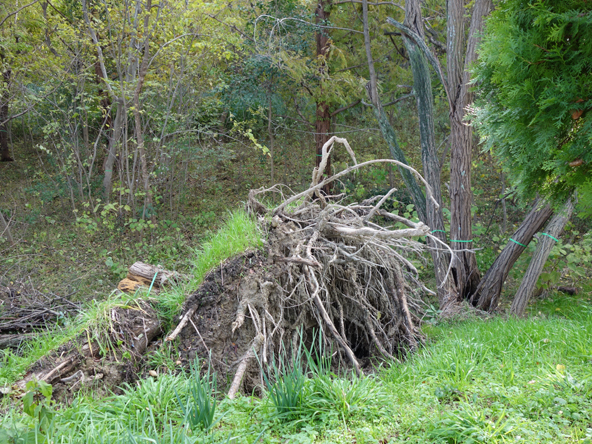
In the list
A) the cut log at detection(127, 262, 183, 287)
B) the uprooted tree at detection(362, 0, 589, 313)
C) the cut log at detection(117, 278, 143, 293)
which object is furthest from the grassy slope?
the uprooted tree at detection(362, 0, 589, 313)

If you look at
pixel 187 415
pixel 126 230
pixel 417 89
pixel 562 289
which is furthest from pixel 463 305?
pixel 126 230

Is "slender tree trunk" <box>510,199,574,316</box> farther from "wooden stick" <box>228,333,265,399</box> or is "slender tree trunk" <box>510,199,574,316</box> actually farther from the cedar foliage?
"wooden stick" <box>228,333,265,399</box>

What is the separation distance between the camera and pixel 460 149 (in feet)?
21.1

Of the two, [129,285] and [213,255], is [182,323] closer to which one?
[213,255]

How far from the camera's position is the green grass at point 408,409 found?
2293 mm

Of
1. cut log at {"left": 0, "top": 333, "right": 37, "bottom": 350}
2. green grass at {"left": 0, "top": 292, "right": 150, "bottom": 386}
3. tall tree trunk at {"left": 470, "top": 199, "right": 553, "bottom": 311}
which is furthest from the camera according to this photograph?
tall tree trunk at {"left": 470, "top": 199, "right": 553, "bottom": 311}

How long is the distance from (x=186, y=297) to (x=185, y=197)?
7481 millimetres

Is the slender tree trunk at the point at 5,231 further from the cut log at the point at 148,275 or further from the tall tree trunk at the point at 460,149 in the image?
the tall tree trunk at the point at 460,149

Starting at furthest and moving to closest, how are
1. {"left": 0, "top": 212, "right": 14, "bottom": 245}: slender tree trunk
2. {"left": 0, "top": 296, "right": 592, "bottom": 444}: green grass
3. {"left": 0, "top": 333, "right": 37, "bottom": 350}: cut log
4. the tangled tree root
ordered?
{"left": 0, "top": 212, "right": 14, "bottom": 245}: slender tree trunk < {"left": 0, "top": 333, "right": 37, "bottom": 350}: cut log < the tangled tree root < {"left": 0, "top": 296, "right": 592, "bottom": 444}: green grass

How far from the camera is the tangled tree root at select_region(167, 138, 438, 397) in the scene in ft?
12.4

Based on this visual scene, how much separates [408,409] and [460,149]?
15.7 feet

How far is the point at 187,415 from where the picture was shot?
236 centimetres

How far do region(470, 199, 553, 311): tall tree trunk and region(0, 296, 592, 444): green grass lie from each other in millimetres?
3056

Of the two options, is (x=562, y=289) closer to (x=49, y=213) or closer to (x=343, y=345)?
(x=343, y=345)
